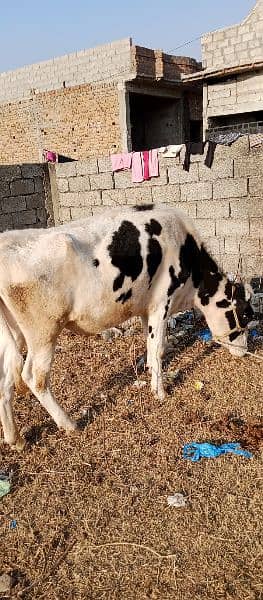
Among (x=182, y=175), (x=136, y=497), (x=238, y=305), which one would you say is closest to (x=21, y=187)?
(x=182, y=175)

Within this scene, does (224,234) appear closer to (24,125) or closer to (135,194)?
(135,194)

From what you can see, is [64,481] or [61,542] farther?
[64,481]

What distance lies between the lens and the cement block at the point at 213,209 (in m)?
6.75

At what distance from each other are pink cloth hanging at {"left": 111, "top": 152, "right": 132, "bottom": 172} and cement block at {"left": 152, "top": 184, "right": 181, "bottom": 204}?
1.82 ft

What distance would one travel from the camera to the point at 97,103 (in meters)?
18.3

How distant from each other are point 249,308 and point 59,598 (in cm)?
364

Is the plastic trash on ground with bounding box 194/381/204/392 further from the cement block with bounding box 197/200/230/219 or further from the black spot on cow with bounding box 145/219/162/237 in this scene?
the cement block with bounding box 197/200/230/219

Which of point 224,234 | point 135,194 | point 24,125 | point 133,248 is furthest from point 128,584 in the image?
point 24,125

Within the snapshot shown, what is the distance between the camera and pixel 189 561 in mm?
2861

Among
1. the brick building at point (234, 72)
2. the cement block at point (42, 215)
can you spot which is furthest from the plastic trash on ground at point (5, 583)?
the brick building at point (234, 72)

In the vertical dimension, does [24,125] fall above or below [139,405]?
above

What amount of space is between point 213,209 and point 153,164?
1.14 metres

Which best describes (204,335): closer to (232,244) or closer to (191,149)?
(232,244)

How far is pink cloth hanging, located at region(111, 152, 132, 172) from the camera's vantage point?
7.23m
